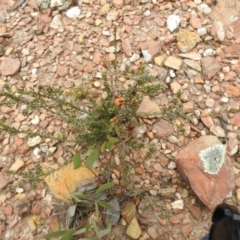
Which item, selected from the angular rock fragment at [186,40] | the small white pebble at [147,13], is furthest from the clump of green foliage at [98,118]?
the small white pebble at [147,13]

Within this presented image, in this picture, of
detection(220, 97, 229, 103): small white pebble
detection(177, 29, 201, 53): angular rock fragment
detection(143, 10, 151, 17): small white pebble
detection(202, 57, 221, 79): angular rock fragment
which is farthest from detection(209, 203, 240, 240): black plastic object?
detection(143, 10, 151, 17): small white pebble

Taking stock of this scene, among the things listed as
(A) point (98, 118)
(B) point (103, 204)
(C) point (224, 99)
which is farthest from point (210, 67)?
(B) point (103, 204)

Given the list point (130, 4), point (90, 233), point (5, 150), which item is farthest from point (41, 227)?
point (130, 4)

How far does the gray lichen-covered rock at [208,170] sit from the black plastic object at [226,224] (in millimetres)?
315

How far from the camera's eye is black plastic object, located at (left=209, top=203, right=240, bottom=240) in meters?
1.20

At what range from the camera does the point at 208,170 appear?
170cm

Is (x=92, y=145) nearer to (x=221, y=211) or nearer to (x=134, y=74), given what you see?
(x=134, y=74)

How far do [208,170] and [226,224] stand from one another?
45 cm

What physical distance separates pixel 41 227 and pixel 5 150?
38cm

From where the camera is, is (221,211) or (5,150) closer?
(221,211)

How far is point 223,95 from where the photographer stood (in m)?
1.89

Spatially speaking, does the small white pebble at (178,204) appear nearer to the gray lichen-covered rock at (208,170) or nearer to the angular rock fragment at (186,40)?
the gray lichen-covered rock at (208,170)

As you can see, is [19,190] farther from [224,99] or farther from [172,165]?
[224,99]

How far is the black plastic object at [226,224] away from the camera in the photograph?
1201 mm
